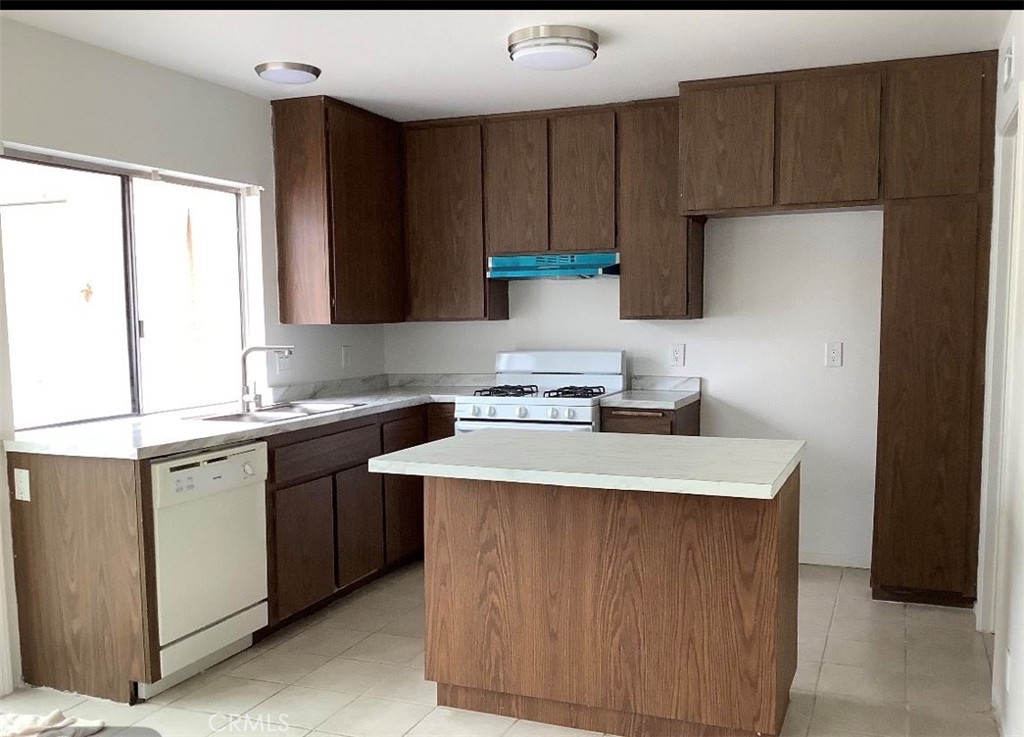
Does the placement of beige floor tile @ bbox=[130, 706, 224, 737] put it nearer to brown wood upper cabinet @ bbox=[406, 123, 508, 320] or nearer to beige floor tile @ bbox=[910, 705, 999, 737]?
beige floor tile @ bbox=[910, 705, 999, 737]

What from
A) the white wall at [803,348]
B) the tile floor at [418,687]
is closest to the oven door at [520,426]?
the white wall at [803,348]

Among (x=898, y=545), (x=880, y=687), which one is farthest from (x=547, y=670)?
(x=898, y=545)

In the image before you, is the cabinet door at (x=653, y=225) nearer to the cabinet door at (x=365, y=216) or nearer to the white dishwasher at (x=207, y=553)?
the cabinet door at (x=365, y=216)

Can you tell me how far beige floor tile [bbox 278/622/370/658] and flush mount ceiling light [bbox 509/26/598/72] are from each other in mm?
2369

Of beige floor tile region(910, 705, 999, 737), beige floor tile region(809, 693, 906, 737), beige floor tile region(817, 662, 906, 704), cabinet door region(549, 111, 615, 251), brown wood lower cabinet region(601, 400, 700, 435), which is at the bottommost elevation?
beige floor tile region(817, 662, 906, 704)

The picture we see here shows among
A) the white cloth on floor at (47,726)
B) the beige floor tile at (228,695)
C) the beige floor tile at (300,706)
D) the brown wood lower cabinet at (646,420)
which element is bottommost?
the beige floor tile at (228,695)

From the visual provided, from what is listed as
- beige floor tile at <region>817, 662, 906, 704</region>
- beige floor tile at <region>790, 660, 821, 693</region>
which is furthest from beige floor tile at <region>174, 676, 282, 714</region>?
beige floor tile at <region>817, 662, 906, 704</region>

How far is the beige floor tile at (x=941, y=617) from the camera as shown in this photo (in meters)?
3.44

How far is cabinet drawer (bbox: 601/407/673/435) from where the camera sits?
13.1ft

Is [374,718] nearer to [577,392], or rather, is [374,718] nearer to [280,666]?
[280,666]

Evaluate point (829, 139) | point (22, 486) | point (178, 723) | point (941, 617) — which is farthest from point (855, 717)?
point (22, 486)

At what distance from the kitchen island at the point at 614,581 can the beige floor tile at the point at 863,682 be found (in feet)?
1.19

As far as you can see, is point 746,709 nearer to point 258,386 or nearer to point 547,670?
point 547,670

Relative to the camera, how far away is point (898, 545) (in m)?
3.67
